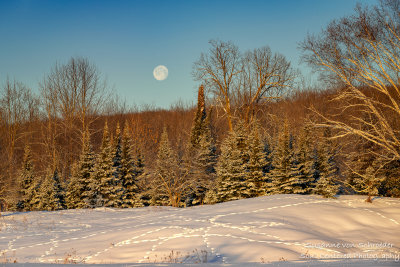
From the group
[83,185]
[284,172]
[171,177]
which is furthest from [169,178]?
[284,172]

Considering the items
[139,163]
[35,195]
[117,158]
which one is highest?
[117,158]

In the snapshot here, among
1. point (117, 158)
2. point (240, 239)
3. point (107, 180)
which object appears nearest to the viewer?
point (240, 239)

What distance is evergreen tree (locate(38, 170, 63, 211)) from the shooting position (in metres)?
23.8

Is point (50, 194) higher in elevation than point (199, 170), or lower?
lower

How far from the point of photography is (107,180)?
73.5 feet

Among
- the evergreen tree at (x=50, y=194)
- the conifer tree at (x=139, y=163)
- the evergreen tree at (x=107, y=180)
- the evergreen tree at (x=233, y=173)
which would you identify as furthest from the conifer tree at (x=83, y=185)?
the evergreen tree at (x=233, y=173)

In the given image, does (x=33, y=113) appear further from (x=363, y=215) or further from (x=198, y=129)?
(x=363, y=215)

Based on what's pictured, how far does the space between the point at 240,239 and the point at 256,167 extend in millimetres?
12922

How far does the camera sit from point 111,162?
22781 mm

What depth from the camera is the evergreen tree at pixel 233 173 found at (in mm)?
19875

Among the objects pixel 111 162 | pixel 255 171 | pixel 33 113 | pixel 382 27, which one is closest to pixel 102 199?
pixel 111 162

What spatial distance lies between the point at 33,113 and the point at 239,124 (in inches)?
1170

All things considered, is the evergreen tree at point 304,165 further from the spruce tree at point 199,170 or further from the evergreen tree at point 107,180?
the evergreen tree at point 107,180

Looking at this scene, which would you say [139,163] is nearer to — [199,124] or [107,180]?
[107,180]
